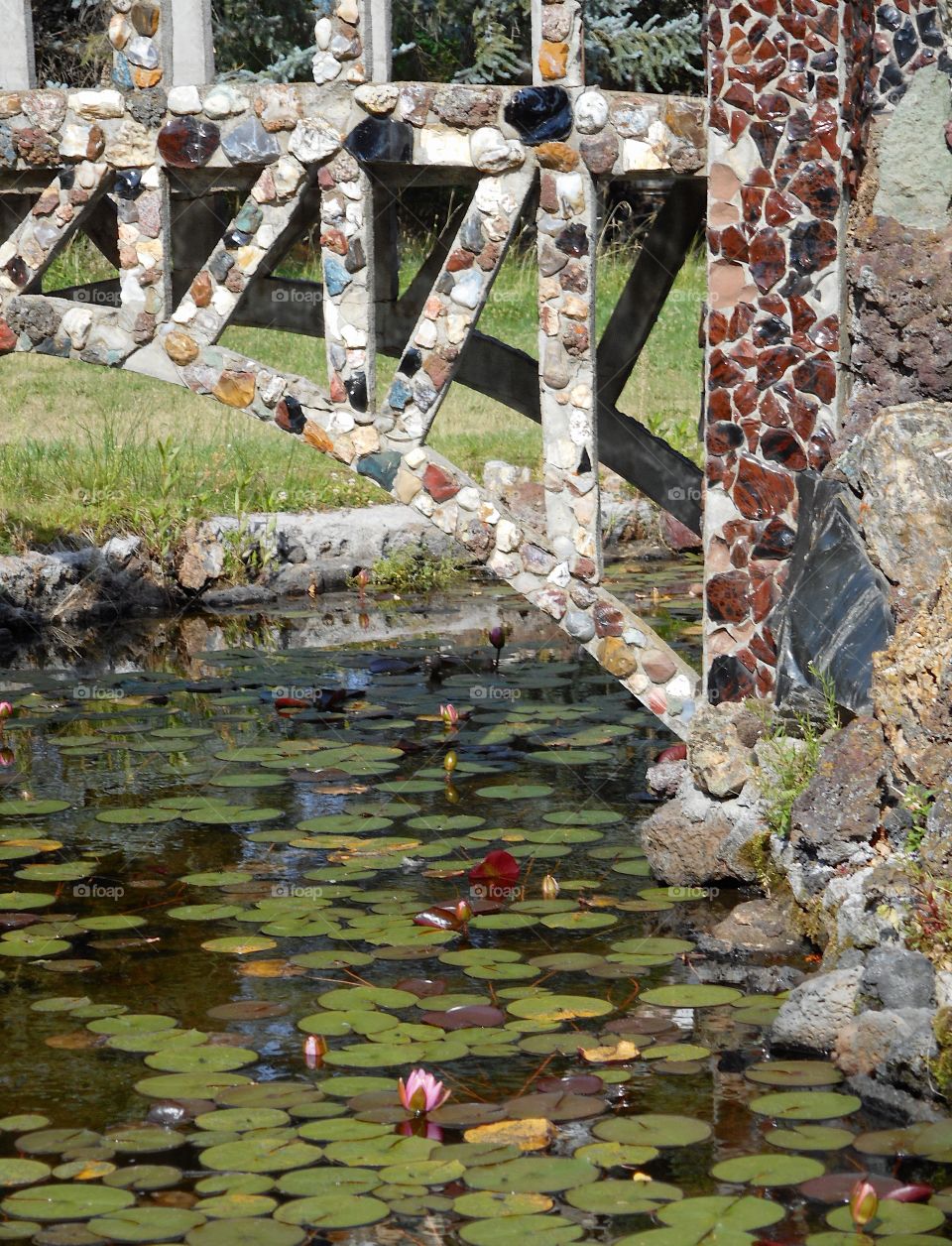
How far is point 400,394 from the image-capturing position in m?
6.73

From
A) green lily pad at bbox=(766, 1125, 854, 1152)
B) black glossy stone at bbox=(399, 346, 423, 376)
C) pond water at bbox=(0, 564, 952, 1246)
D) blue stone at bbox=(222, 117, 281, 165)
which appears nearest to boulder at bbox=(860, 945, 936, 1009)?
pond water at bbox=(0, 564, 952, 1246)

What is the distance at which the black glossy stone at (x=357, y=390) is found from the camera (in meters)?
6.78

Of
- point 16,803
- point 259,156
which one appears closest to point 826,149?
point 259,156

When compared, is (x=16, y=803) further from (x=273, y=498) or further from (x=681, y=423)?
(x=681, y=423)

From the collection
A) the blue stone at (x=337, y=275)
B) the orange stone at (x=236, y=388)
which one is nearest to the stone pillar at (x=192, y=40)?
the blue stone at (x=337, y=275)

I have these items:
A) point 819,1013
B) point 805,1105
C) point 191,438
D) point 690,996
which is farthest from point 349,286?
point 191,438

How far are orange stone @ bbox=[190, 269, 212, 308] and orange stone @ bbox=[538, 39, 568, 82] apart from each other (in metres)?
1.48

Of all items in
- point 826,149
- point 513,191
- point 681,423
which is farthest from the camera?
point 681,423

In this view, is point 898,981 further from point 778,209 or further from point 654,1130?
point 778,209

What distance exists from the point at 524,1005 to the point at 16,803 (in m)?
2.90

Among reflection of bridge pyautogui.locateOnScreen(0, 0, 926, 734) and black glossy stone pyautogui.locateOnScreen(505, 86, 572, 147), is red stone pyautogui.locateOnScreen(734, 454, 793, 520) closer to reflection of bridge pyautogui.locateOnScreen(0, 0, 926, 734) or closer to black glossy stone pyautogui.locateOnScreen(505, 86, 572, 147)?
reflection of bridge pyautogui.locateOnScreen(0, 0, 926, 734)

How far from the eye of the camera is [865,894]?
200 inches

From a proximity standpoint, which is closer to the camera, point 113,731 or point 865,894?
point 865,894

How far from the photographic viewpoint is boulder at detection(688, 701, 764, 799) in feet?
20.4
